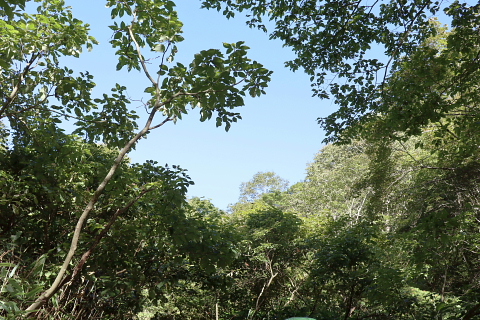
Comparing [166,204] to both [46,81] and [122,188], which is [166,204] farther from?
[46,81]

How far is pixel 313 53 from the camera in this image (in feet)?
15.6

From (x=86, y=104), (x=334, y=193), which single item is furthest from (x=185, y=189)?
(x=334, y=193)

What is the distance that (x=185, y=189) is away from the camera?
3.03 m

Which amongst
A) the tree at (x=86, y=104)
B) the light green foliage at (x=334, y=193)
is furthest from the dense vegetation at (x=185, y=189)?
the light green foliage at (x=334, y=193)

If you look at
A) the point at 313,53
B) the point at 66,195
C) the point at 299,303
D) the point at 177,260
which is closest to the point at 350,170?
the point at 299,303

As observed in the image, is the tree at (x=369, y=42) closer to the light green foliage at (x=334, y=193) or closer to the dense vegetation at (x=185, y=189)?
the dense vegetation at (x=185, y=189)

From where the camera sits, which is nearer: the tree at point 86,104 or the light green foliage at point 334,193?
the tree at point 86,104

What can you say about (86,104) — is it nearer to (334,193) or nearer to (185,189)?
(185,189)

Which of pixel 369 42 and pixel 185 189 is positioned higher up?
pixel 369 42

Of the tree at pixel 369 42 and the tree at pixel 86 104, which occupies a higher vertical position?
the tree at pixel 369 42

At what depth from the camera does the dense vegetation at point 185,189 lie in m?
2.61

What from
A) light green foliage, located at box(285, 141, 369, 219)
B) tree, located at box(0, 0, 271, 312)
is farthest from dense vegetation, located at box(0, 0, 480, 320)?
light green foliage, located at box(285, 141, 369, 219)

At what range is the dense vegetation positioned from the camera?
261cm

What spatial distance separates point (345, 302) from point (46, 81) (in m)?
5.56
